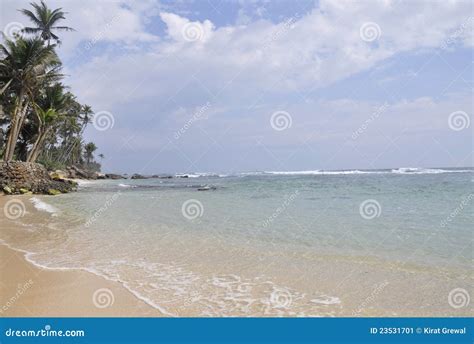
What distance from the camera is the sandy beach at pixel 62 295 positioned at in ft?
14.7

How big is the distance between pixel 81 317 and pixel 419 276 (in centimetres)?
520

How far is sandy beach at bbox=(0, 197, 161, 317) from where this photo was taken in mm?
4480

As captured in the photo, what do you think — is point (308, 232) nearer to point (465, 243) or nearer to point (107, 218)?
point (465, 243)

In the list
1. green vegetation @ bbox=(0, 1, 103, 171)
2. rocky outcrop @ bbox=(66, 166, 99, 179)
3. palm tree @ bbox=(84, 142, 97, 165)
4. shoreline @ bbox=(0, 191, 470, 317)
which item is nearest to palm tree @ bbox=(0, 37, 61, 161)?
green vegetation @ bbox=(0, 1, 103, 171)

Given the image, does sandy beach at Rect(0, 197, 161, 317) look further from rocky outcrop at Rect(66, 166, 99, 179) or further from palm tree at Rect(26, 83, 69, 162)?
rocky outcrop at Rect(66, 166, 99, 179)

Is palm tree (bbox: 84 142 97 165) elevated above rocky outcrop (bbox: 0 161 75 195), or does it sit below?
above

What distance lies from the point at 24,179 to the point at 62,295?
80.0 ft

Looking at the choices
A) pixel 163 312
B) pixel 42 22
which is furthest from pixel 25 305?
pixel 42 22

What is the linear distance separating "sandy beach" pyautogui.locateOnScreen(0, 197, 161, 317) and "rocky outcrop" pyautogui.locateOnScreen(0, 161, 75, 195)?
70.3 feet

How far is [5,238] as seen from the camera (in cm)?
921

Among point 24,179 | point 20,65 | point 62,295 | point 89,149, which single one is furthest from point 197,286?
point 89,149

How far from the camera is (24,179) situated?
25.6 metres

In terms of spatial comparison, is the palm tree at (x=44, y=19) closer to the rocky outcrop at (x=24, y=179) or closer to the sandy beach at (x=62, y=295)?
the rocky outcrop at (x=24, y=179)

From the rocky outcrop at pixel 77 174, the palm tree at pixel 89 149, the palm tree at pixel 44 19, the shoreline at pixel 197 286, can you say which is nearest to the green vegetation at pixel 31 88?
the palm tree at pixel 44 19
